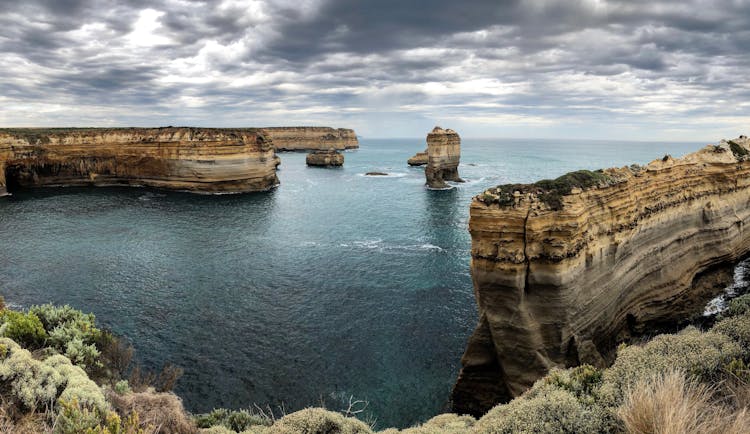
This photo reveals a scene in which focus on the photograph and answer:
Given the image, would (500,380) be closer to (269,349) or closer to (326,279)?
(269,349)

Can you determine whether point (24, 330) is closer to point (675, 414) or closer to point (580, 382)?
point (580, 382)

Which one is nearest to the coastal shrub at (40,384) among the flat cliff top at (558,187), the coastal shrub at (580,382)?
the coastal shrub at (580,382)

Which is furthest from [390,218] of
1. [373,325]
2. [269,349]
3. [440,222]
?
[269,349]

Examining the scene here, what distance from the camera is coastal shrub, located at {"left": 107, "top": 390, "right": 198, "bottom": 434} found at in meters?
11.0

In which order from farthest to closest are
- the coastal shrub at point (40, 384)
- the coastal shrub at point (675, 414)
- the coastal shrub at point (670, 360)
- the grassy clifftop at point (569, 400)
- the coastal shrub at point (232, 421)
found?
the coastal shrub at point (232, 421), the coastal shrub at point (40, 384), the coastal shrub at point (670, 360), the grassy clifftop at point (569, 400), the coastal shrub at point (675, 414)

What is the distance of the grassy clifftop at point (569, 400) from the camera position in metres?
7.86

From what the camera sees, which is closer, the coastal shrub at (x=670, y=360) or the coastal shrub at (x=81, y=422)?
the coastal shrub at (x=81, y=422)

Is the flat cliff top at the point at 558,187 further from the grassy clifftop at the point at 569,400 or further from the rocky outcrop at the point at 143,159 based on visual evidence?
the rocky outcrop at the point at 143,159

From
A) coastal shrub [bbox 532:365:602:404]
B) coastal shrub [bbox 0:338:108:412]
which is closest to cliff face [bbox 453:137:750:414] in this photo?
coastal shrub [bbox 532:365:602:404]

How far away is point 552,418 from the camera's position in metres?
9.27

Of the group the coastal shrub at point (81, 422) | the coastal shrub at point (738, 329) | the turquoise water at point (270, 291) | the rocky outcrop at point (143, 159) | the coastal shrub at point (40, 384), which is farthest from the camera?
the rocky outcrop at point (143, 159)

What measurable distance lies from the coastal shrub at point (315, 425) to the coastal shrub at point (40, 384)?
4446 millimetres

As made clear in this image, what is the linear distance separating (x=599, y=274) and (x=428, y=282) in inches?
590

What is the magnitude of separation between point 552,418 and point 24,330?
17.0 metres
